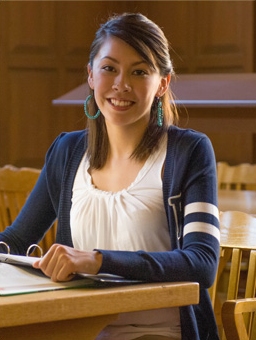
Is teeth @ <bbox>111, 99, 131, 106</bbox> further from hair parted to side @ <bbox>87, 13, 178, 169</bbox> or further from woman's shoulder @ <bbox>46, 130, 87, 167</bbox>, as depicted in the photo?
woman's shoulder @ <bbox>46, 130, 87, 167</bbox>

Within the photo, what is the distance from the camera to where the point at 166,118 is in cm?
217

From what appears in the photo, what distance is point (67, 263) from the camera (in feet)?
5.19

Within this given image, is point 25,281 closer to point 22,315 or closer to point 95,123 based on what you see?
point 22,315

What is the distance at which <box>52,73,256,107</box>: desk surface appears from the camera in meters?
4.26

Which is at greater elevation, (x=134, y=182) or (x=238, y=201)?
(x=134, y=182)

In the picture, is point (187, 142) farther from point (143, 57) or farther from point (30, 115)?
point (30, 115)

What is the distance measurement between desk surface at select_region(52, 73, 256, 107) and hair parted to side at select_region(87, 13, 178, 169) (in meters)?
1.95

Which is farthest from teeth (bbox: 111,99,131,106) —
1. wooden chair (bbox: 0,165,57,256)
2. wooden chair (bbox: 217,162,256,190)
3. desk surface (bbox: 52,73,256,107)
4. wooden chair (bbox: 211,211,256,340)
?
wooden chair (bbox: 217,162,256,190)

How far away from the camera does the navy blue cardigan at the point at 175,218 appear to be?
1683mm

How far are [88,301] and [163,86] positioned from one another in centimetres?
83

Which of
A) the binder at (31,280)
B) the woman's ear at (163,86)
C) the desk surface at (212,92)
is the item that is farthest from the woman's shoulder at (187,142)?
the desk surface at (212,92)

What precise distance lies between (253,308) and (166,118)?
1.73 ft

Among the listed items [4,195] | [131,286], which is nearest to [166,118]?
[131,286]

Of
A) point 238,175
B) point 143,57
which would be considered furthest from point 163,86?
point 238,175
